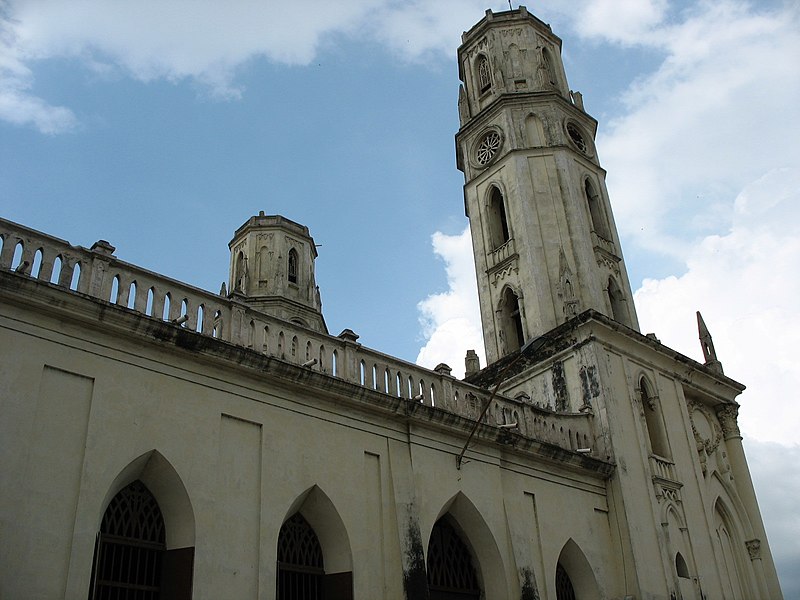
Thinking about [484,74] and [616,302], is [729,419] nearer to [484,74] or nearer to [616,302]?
[616,302]

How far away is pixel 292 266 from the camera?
123 feet

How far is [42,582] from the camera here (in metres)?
10.1

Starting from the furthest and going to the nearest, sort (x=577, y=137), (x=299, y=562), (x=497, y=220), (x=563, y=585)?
(x=577, y=137)
(x=497, y=220)
(x=563, y=585)
(x=299, y=562)

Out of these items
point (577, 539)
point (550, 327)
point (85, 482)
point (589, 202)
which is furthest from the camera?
point (589, 202)

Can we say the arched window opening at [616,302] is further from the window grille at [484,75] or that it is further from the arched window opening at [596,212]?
the window grille at [484,75]

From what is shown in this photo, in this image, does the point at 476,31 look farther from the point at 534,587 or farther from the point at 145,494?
the point at 145,494

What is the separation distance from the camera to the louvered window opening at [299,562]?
13.3m

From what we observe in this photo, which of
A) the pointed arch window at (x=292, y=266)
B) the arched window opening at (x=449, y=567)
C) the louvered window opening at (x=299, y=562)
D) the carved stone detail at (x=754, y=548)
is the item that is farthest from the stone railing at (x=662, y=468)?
the pointed arch window at (x=292, y=266)

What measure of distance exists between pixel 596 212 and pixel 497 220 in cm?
304

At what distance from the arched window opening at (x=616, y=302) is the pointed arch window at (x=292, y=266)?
1695 cm

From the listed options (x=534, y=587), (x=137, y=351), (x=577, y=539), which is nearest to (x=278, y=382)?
(x=137, y=351)

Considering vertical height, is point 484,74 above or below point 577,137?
above

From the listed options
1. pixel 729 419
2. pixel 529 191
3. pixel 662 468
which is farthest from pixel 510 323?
pixel 729 419

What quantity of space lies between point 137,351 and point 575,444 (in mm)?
10835
